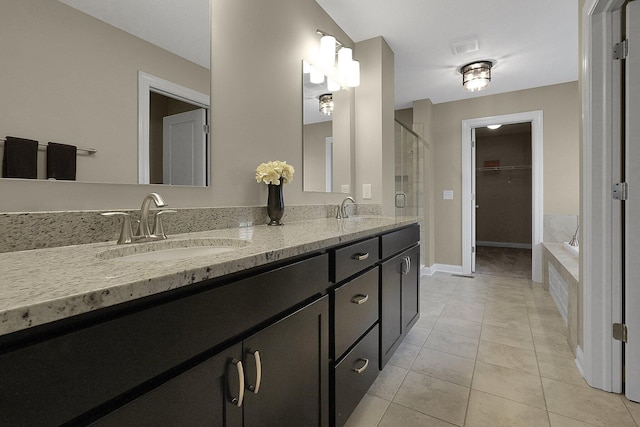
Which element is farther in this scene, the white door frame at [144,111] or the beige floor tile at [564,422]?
the beige floor tile at [564,422]

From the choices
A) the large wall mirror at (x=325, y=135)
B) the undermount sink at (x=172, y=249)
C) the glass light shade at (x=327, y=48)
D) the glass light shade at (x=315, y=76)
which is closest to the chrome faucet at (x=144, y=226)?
the undermount sink at (x=172, y=249)

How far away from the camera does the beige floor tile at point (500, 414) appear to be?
1313mm

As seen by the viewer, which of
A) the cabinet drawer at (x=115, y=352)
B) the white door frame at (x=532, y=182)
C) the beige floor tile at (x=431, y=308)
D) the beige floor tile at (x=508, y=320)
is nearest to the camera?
the cabinet drawer at (x=115, y=352)

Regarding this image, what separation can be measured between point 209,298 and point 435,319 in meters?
2.37

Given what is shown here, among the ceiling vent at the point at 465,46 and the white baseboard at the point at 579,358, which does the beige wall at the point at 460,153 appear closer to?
the ceiling vent at the point at 465,46

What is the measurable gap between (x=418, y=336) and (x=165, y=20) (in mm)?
2385

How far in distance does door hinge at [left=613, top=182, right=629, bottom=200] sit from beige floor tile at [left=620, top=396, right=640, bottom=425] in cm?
100

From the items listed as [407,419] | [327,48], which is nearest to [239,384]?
[407,419]

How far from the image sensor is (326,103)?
2281 mm

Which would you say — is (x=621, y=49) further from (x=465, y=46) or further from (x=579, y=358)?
(x=579, y=358)

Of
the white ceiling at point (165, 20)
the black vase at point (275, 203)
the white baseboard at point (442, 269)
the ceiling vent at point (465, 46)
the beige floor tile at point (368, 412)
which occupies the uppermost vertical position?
the ceiling vent at point (465, 46)

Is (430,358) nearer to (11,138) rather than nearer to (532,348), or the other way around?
(532,348)

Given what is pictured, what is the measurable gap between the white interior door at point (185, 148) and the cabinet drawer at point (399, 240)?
37.6 inches

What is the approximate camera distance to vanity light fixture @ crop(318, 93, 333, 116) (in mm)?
2227
